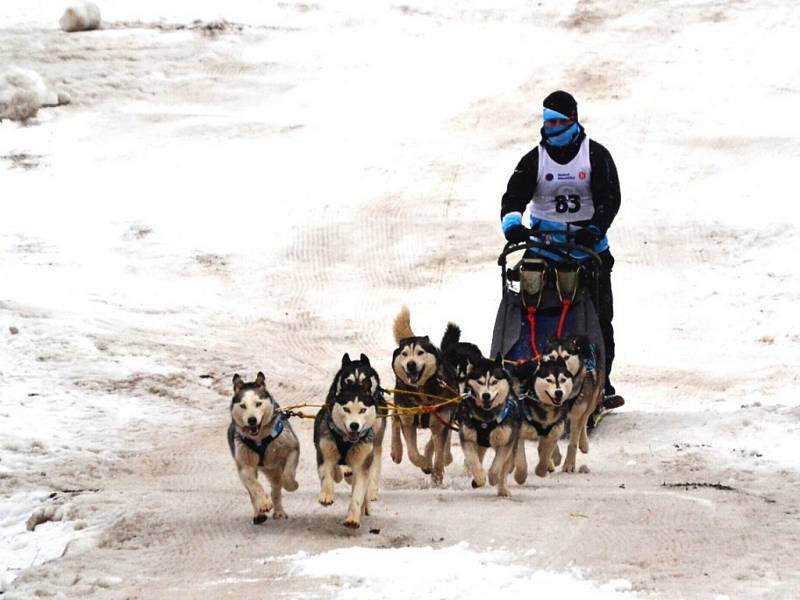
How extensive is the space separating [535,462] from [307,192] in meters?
6.48

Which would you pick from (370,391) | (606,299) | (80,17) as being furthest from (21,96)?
(370,391)

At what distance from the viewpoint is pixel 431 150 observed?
15781 millimetres

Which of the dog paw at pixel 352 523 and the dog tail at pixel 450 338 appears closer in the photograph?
the dog paw at pixel 352 523

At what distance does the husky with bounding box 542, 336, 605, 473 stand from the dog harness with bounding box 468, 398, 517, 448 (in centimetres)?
53

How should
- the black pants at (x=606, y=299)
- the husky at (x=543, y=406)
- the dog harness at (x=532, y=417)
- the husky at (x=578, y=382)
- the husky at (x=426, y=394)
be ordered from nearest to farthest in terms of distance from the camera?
the husky at (x=543, y=406), the dog harness at (x=532, y=417), the husky at (x=426, y=394), the husky at (x=578, y=382), the black pants at (x=606, y=299)

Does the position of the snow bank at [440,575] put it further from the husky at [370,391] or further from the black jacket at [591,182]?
the black jacket at [591,182]

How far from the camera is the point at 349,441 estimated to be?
23.0ft

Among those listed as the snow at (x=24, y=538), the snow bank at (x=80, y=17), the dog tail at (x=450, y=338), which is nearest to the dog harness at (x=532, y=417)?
the dog tail at (x=450, y=338)

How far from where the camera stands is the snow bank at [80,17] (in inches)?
720

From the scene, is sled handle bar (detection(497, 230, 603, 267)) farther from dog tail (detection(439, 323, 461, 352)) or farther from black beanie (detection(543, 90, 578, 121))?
black beanie (detection(543, 90, 578, 121))

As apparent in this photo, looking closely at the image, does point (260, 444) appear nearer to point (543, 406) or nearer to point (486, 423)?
point (486, 423)

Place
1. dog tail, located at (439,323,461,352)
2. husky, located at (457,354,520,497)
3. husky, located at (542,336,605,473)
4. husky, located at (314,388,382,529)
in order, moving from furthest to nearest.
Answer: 1. dog tail, located at (439,323,461,352)
2. husky, located at (542,336,605,473)
3. husky, located at (457,354,520,497)
4. husky, located at (314,388,382,529)

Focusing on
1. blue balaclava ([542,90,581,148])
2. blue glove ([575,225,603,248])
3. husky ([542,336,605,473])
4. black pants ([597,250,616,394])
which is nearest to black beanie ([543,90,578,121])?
blue balaclava ([542,90,581,148])

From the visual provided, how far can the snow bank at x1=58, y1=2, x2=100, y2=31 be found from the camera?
18297 millimetres
